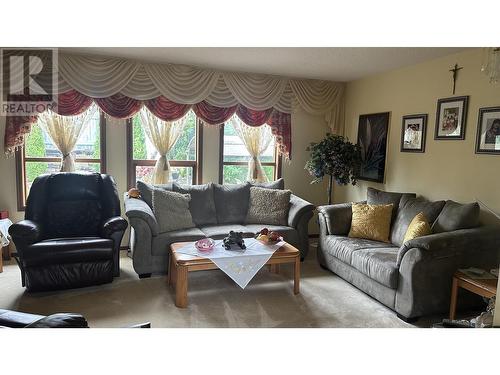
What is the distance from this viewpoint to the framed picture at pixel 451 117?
129 inches

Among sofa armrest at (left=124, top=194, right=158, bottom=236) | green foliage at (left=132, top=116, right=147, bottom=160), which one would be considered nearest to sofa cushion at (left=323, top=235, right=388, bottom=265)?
sofa armrest at (left=124, top=194, right=158, bottom=236)

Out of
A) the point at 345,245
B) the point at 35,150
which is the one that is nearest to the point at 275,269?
the point at 345,245

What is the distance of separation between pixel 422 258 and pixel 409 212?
0.91 metres

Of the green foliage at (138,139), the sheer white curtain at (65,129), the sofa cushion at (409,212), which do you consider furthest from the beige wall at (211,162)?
the sofa cushion at (409,212)

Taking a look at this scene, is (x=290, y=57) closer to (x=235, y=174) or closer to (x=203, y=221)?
(x=235, y=174)

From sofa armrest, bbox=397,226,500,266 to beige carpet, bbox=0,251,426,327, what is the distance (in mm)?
612

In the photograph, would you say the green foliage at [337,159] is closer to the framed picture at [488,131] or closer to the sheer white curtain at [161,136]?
the framed picture at [488,131]

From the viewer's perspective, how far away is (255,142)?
4.79 m

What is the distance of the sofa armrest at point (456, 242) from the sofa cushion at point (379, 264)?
0.34 feet

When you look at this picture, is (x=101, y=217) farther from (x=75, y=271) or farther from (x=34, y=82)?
(x=34, y=82)

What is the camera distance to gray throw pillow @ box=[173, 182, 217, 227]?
415 centimetres

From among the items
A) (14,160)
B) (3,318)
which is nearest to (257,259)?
(3,318)

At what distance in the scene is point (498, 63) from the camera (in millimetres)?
2334
